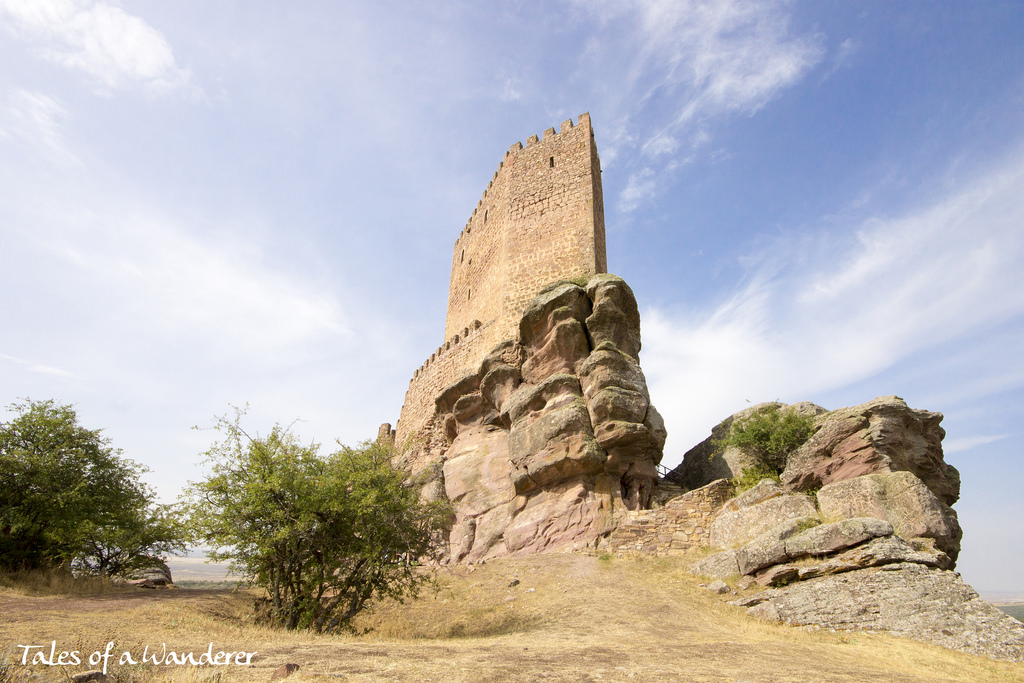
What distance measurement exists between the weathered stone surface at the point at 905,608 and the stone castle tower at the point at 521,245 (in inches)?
530

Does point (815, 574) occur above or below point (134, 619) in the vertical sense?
above

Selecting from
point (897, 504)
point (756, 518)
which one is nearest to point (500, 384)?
point (756, 518)

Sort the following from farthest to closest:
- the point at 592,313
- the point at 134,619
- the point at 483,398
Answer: the point at 483,398, the point at 592,313, the point at 134,619

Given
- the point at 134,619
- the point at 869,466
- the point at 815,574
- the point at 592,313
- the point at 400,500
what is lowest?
the point at 134,619

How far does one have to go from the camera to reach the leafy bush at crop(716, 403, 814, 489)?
1716 centimetres

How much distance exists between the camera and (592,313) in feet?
64.7

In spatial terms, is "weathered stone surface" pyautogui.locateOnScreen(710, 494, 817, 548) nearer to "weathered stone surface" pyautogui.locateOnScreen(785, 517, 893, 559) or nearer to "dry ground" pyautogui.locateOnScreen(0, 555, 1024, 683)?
"weathered stone surface" pyautogui.locateOnScreen(785, 517, 893, 559)

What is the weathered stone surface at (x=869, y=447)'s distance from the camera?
14.1 metres

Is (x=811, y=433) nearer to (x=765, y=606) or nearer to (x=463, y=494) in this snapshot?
(x=765, y=606)

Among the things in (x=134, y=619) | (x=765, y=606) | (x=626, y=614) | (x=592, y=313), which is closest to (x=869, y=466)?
(x=765, y=606)

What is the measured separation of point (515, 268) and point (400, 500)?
1455 cm

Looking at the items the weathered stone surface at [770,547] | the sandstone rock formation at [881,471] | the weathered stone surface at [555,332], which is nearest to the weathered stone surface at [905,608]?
the weathered stone surface at [770,547]

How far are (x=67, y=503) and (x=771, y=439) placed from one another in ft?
65.2

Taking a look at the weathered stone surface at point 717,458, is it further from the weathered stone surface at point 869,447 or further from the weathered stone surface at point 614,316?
the weathered stone surface at point 614,316
